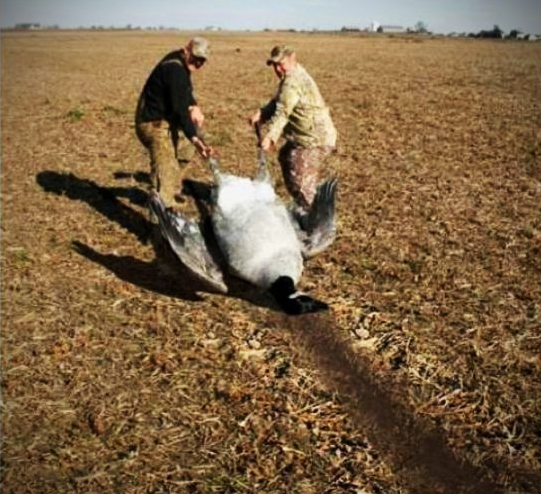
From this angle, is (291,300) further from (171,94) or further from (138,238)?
(138,238)

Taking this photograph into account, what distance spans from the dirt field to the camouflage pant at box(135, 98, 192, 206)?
82 cm

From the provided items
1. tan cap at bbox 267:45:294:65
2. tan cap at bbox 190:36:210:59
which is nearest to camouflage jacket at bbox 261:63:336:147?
tan cap at bbox 267:45:294:65

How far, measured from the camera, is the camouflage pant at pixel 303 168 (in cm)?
745

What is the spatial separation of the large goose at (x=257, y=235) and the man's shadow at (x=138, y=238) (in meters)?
0.26

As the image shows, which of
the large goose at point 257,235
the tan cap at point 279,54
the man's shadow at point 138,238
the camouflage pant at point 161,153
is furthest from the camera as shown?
the camouflage pant at point 161,153

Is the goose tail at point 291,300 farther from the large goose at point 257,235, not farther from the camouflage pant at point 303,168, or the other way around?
the camouflage pant at point 303,168

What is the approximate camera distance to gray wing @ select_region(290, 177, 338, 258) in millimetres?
6477

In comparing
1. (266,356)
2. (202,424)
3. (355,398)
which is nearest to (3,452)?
(202,424)

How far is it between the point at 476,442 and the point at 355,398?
0.96m

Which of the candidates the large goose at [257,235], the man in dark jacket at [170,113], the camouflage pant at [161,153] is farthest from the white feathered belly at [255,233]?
the camouflage pant at [161,153]

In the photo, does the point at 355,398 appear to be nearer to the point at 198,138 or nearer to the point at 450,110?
the point at 198,138

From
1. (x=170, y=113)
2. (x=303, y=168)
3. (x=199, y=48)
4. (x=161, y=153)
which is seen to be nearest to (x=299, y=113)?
(x=303, y=168)

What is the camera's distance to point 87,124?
54.3 ft

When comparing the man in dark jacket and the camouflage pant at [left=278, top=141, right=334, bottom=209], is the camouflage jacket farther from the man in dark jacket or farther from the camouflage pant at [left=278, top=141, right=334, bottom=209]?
the man in dark jacket
